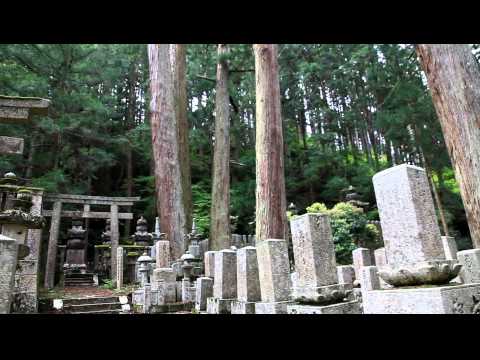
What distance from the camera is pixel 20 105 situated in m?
4.70

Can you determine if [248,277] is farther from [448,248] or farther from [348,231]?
[348,231]

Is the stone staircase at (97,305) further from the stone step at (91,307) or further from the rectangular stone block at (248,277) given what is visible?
the rectangular stone block at (248,277)

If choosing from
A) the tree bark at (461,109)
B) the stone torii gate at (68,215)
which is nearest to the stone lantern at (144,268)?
the stone torii gate at (68,215)

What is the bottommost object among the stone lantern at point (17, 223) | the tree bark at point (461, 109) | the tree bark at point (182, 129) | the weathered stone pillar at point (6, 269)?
the weathered stone pillar at point (6, 269)

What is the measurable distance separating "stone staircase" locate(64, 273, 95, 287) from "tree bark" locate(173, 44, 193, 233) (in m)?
4.25

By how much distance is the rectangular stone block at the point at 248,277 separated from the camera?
3547mm

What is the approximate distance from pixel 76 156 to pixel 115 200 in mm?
2907

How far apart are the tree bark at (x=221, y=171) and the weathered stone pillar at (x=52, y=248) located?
4.96 meters

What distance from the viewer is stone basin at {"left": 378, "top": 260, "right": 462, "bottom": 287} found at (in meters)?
1.87

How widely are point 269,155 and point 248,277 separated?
10.4ft

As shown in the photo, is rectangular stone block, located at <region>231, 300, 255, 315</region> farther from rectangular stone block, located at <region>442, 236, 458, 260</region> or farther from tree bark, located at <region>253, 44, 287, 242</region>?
rectangular stone block, located at <region>442, 236, 458, 260</region>

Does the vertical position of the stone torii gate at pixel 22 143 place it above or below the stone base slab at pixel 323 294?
above

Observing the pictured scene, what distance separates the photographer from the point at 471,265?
4.27m
